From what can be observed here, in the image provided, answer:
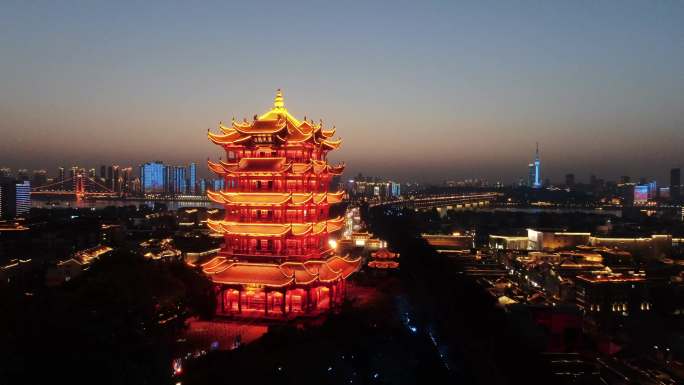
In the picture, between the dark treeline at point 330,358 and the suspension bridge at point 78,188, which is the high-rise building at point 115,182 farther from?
the dark treeline at point 330,358

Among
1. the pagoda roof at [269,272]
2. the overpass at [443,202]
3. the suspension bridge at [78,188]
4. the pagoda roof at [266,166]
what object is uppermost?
the pagoda roof at [266,166]

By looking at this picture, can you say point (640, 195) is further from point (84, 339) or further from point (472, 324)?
point (84, 339)

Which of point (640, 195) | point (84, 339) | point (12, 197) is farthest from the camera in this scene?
point (640, 195)

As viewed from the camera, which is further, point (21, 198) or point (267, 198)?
point (21, 198)

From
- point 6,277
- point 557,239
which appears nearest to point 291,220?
point 6,277

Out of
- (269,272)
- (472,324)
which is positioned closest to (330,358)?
(269,272)

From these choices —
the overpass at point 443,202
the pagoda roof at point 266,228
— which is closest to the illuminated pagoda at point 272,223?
the pagoda roof at point 266,228
